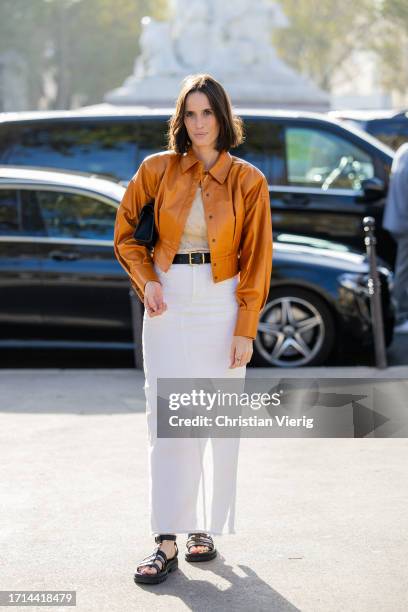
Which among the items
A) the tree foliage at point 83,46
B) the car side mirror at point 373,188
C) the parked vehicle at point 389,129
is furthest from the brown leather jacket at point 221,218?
the tree foliage at point 83,46

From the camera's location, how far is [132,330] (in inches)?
351

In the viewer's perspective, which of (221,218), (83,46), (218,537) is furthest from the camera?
(83,46)

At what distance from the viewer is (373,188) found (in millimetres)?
11039

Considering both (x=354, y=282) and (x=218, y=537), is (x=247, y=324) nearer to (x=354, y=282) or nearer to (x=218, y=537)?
(x=218, y=537)

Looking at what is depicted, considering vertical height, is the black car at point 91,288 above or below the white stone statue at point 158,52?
below

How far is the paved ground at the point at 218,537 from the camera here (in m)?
4.39

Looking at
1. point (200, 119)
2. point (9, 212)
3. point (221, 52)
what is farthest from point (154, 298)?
point (221, 52)

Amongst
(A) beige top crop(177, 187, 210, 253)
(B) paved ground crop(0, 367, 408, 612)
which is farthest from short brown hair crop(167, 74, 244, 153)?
(B) paved ground crop(0, 367, 408, 612)

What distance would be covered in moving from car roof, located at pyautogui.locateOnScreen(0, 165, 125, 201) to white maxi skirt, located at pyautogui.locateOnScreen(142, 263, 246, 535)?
4486mm

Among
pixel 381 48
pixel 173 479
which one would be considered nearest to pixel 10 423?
pixel 173 479

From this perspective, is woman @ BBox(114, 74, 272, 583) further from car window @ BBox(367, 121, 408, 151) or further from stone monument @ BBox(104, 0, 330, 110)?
stone monument @ BBox(104, 0, 330, 110)

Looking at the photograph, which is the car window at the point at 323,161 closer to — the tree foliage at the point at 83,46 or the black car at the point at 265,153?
the black car at the point at 265,153

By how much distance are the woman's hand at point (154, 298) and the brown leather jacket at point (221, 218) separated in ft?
0.14

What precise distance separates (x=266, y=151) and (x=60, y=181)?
2.60 meters
